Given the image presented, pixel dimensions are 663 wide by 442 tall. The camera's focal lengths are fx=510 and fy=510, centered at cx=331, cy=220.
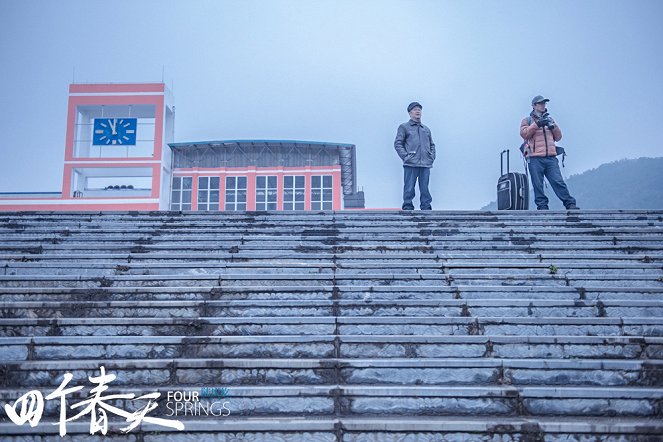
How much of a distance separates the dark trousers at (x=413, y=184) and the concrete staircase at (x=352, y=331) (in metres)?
1.88

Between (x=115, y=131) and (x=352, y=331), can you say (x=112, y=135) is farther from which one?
(x=352, y=331)

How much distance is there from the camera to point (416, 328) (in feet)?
13.2

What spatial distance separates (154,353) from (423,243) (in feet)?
10.7

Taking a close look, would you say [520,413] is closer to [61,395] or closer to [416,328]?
[416,328]

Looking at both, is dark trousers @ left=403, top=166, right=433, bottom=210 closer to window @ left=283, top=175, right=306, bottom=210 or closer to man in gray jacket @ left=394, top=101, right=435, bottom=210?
man in gray jacket @ left=394, top=101, right=435, bottom=210

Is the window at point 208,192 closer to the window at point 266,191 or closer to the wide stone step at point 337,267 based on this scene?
→ the window at point 266,191

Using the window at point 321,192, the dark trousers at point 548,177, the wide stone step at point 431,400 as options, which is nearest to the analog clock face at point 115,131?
the window at point 321,192

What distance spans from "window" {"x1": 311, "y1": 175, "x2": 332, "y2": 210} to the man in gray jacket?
15.5 metres

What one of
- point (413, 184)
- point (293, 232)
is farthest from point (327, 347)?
point (413, 184)

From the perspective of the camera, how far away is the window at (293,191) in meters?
24.0

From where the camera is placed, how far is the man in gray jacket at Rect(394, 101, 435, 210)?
7934 mm

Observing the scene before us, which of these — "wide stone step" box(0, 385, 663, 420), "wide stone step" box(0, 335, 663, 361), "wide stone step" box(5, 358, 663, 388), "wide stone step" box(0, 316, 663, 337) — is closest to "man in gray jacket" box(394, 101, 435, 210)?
"wide stone step" box(0, 316, 663, 337)

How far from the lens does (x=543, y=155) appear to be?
25.2 feet

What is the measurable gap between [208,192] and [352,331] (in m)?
21.9
